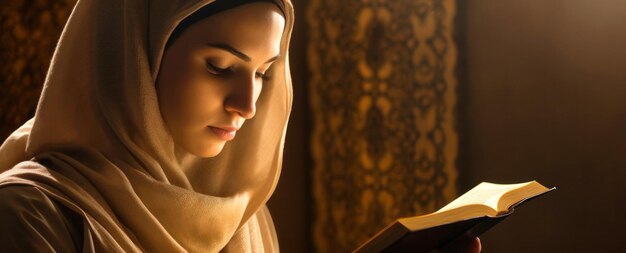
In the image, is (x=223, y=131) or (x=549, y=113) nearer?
(x=223, y=131)

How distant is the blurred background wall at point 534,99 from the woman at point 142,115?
3.32 ft

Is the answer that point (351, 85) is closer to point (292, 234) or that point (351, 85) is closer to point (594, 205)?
point (292, 234)

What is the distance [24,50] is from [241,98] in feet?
4.11

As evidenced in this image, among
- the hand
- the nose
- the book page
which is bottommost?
the hand

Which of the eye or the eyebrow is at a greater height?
the eyebrow

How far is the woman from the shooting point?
1.13 meters

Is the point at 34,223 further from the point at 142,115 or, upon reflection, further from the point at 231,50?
the point at 231,50

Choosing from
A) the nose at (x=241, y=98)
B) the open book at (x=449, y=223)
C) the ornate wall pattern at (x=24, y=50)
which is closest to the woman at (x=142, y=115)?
the nose at (x=241, y=98)

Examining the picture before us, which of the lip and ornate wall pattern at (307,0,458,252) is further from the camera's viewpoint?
ornate wall pattern at (307,0,458,252)

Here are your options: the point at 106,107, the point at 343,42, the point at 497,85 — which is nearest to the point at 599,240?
the point at 497,85

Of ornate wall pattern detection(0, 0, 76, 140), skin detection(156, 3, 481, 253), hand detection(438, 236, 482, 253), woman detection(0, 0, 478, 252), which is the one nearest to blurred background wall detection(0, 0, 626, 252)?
ornate wall pattern detection(0, 0, 76, 140)

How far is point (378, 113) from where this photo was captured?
9.35 feet

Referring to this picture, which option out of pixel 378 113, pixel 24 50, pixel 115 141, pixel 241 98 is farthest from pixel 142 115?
pixel 378 113

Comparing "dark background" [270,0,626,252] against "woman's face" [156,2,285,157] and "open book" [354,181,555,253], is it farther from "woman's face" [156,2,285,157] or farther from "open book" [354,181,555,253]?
"woman's face" [156,2,285,157]
